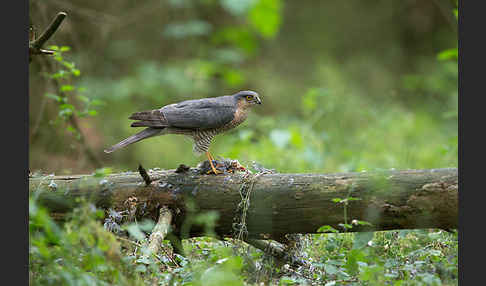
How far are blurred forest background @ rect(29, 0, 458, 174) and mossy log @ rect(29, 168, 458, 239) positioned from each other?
1979 millimetres

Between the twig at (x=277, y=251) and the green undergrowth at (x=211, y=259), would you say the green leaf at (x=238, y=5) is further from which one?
the twig at (x=277, y=251)

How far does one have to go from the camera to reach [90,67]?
9266mm

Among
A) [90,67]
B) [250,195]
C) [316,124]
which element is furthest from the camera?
[90,67]

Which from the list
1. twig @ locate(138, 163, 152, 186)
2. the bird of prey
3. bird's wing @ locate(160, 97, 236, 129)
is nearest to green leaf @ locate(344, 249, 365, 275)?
the bird of prey

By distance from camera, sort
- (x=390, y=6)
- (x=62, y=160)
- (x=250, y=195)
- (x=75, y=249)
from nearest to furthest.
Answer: (x=75, y=249)
(x=250, y=195)
(x=62, y=160)
(x=390, y=6)

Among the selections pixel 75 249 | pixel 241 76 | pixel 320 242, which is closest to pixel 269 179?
pixel 320 242

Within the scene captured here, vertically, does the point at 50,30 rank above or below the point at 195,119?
above

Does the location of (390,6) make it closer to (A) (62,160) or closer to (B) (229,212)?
(A) (62,160)

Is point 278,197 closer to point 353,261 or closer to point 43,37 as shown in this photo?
point 353,261

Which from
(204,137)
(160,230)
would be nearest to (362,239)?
(160,230)

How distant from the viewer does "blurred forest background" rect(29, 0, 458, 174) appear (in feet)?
21.4

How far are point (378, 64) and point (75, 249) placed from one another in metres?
9.89

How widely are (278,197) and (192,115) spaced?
117 cm

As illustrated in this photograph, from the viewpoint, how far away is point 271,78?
10.5 meters
